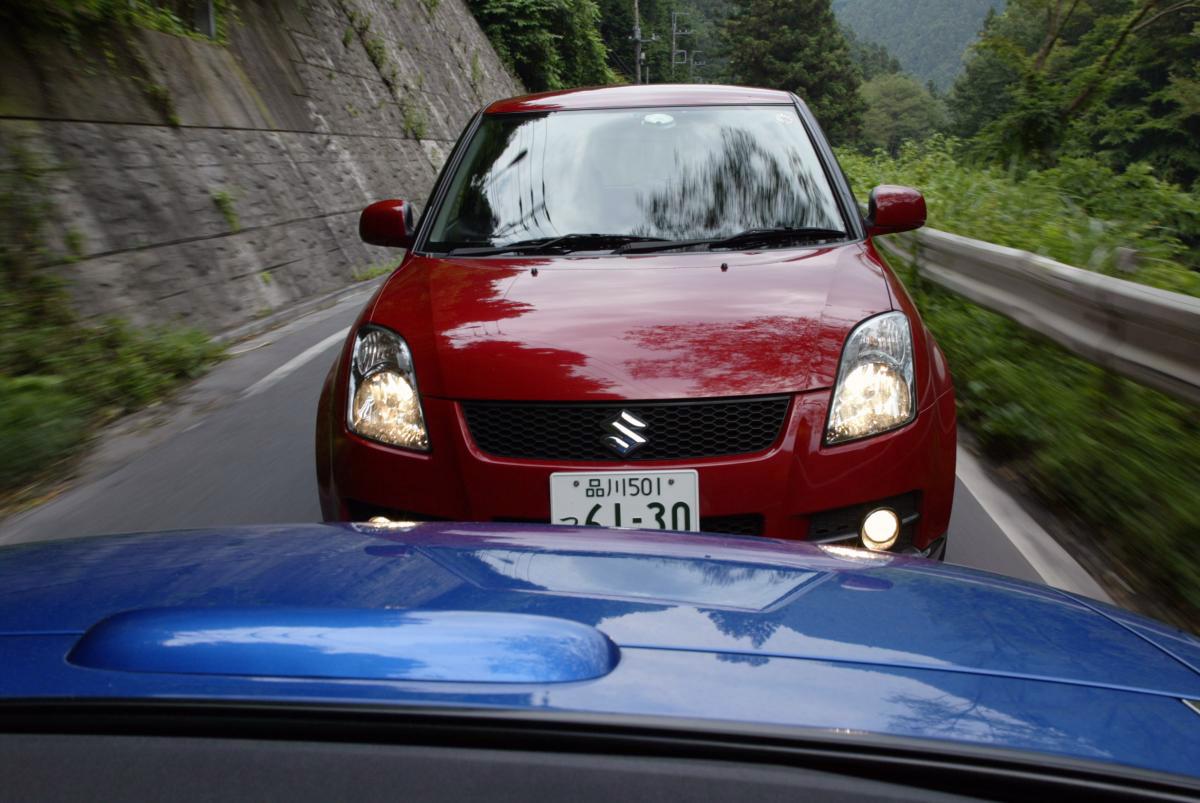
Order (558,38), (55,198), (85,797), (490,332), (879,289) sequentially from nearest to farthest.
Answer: (85,797)
(490,332)
(879,289)
(55,198)
(558,38)

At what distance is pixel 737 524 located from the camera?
9.40 feet

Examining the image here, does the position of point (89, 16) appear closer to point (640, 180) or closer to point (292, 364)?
point (292, 364)

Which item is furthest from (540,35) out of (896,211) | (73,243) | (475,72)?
(896,211)

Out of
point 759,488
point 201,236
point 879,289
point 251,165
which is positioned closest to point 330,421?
point 759,488

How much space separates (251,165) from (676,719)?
12.3 metres

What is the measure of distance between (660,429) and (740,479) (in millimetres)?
242

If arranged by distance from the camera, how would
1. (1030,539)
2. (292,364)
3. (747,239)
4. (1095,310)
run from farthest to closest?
(292,364) < (1095,310) < (1030,539) < (747,239)

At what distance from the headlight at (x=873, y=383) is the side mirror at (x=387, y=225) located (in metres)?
1.90

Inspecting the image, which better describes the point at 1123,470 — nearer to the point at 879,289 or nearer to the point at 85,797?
the point at 879,289

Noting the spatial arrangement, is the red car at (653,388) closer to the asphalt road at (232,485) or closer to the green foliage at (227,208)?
the asphalt road at (232,485)

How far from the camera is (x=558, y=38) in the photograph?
4316cm

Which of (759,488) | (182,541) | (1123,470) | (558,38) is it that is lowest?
(1123,470)

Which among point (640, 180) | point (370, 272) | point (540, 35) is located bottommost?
point (370, 272)

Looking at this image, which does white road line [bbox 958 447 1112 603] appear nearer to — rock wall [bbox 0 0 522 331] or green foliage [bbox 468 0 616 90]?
rock wall [bbox 0 0 522 331]
